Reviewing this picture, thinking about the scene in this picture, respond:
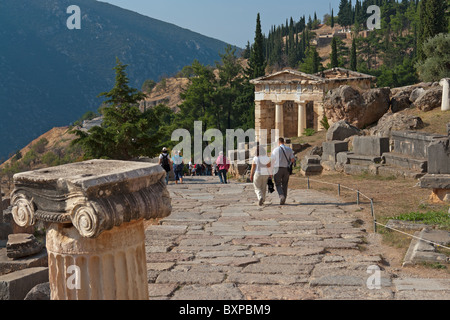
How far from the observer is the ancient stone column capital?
3326 millimetres

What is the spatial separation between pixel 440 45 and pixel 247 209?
26.2m

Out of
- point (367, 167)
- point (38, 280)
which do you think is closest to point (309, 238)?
point (38, 280)

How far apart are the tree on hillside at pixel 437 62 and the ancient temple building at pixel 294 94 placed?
3475 mm

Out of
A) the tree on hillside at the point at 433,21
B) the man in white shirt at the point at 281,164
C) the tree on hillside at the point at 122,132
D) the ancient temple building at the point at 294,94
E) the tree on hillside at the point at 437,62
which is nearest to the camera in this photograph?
the man in white shirt at the point at 281,164

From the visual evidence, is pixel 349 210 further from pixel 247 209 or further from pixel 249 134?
pixel 249 134

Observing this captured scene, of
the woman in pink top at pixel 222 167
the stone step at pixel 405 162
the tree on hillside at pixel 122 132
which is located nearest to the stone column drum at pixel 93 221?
the stone step at pixel 405 162

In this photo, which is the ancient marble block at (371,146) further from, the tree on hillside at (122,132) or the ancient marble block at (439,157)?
the tree on hillside at (122,132)

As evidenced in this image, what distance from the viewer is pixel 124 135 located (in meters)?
26.3

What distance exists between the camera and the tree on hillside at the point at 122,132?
86.7 feet

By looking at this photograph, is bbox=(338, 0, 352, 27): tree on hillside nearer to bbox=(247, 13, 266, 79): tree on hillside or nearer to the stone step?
bbox=(247, 13, 266, 79): tree on hillside

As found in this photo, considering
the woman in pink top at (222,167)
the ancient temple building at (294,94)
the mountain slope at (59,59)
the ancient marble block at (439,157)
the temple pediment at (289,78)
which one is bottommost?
the woman in pink top at (222,167)

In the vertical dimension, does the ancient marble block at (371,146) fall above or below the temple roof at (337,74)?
below

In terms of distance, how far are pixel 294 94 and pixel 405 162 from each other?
21.4 meters

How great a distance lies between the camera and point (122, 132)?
26188 millimetres
